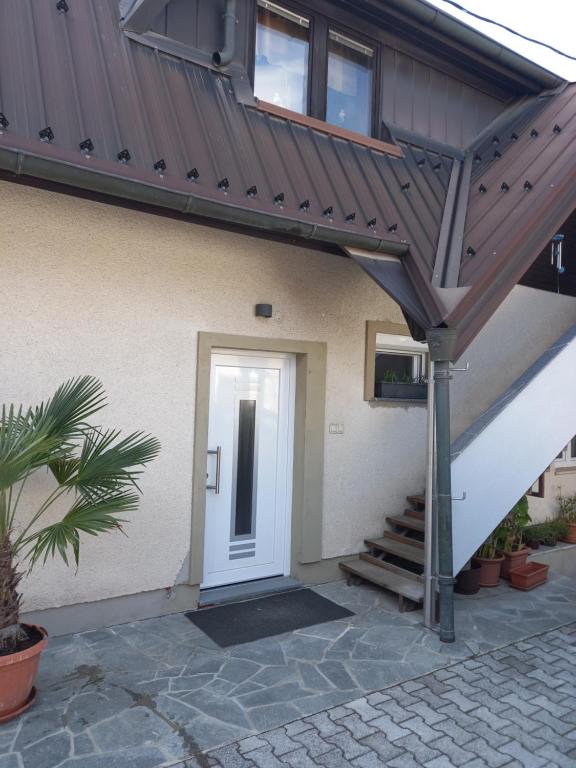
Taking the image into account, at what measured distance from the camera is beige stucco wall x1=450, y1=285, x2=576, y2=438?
777cm

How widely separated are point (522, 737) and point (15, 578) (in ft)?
11.3

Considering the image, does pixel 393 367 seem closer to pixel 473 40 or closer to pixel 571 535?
pixel 571 535

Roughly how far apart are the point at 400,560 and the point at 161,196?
4.70m

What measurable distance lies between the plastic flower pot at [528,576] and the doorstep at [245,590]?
2498 millimetres

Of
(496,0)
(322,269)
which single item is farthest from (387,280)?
(496,0)

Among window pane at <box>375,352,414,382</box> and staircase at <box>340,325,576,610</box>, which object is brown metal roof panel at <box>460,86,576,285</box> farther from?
window pane at <box>375,352,414,382</box>

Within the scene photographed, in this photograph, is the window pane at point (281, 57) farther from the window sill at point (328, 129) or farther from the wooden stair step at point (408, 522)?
the wooden stair step at point (408, 522)

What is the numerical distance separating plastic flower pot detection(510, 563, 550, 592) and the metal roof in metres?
3.16

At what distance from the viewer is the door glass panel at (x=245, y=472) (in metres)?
6.10

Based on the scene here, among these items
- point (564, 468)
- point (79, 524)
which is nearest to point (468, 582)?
point (564, 468)

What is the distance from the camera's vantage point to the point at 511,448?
19.2ft

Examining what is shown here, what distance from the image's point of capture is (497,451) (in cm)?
575

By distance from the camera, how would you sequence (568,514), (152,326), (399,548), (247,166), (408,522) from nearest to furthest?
(247,166) → (152,326) → (399,548) → (408,522) → (568,514)

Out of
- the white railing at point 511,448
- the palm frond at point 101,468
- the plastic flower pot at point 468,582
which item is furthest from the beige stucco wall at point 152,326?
the white railing at point 511,448
